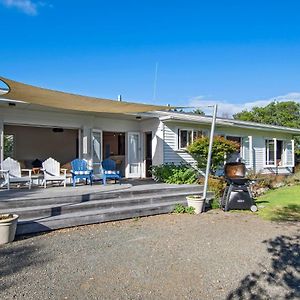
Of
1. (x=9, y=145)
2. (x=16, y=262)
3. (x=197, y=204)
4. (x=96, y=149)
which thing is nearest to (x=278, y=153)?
(x=96, y=149)

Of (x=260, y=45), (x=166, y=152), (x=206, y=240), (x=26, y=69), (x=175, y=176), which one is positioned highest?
(x=260, y=45)

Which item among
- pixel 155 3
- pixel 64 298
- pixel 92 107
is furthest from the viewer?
pixel 155 3

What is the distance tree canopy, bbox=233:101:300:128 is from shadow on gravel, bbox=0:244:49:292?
3168cm

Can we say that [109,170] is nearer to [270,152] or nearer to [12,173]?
[12,173]

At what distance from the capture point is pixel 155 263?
4.20m

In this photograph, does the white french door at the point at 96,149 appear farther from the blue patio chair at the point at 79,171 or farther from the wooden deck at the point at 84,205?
the wooden deck at the point at 84,205

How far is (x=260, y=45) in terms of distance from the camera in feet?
40.9

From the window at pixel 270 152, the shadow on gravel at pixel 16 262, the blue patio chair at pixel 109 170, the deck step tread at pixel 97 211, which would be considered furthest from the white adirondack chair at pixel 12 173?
the window at pixel 270 152

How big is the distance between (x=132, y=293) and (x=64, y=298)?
0.74m

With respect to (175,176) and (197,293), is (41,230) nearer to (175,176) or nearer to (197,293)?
(197,293)

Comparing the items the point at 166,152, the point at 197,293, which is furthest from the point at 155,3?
the point at 197,293

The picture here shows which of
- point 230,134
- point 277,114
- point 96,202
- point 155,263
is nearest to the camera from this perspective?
point 155,263

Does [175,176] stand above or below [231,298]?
above

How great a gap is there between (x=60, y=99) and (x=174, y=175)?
5201mm
